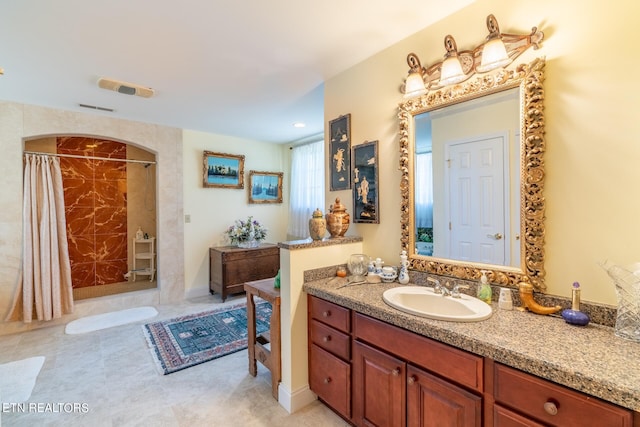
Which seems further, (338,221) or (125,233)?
(125,233)

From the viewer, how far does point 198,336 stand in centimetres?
296

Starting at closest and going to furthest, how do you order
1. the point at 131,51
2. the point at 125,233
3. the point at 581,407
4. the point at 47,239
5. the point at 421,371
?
the point at 581,407 < the point at 421,371 < the point at 131,51 < the point at 47,239 < the point at 125,233

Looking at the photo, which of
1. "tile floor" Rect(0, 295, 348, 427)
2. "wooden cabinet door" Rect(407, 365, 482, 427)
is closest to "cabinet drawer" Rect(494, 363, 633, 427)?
"wooden cabinet door" Rect(407, 365, 482, 427)

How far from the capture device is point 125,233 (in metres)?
4.87

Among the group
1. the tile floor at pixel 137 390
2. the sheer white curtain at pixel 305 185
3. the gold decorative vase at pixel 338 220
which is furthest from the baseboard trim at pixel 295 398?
the sheer white curtain at pixel 305 185

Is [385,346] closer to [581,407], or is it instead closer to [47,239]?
[581,407]

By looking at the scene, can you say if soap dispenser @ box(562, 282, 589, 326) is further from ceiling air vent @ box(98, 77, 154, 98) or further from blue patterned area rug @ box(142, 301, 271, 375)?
ceiling air vent @ box(98, 77, 154, 98)

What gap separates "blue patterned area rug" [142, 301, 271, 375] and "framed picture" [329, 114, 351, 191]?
70.6 inches

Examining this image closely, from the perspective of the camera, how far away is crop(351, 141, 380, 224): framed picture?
2.16 meters

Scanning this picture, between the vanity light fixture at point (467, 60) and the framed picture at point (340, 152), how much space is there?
556mm

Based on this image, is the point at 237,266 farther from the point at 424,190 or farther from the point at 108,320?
the point at 424,190

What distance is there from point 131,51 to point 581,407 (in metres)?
3.05

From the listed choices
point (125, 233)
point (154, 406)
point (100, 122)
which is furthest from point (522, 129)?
point (125, 233)

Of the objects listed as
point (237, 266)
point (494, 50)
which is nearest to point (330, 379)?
point (494, 50)
